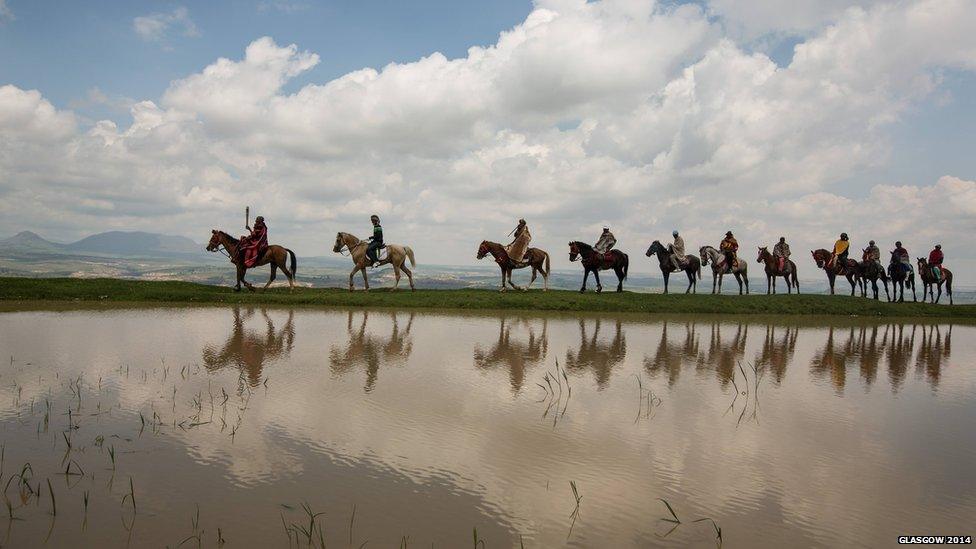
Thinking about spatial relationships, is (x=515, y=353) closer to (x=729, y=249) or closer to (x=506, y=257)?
(x=506, y=257)

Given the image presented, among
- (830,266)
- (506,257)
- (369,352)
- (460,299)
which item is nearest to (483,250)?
(506,257)

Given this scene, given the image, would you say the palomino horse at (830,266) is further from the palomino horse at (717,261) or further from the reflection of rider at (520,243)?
the reflection of rider at (520,243)

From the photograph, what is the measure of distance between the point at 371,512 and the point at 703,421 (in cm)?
521

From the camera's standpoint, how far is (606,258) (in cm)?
3164

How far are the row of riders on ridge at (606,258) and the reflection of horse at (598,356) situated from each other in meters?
13.7

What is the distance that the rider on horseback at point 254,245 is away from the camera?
2722 cm

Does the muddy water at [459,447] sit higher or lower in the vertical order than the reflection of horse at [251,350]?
lower

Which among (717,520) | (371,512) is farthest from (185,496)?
(717,520)

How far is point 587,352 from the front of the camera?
13.8 metres

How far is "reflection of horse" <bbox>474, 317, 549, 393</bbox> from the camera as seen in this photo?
36.1 feet

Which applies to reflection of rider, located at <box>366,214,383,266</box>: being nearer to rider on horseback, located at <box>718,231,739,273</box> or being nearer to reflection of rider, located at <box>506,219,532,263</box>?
reflection of rider, located at <box>506,219,532,263</box>

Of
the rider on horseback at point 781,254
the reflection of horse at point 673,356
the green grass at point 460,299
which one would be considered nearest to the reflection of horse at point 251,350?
the reflection of horse at point 673,356

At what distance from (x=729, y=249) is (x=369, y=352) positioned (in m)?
28.0

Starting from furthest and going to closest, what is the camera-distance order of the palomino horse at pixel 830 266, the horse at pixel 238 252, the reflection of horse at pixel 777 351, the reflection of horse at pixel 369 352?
the palomino horse at pixel 830 266
the horse at pixel 238 252
the reflection of horse at pixel 777 351
the reflection of horse at pixel 369 352
